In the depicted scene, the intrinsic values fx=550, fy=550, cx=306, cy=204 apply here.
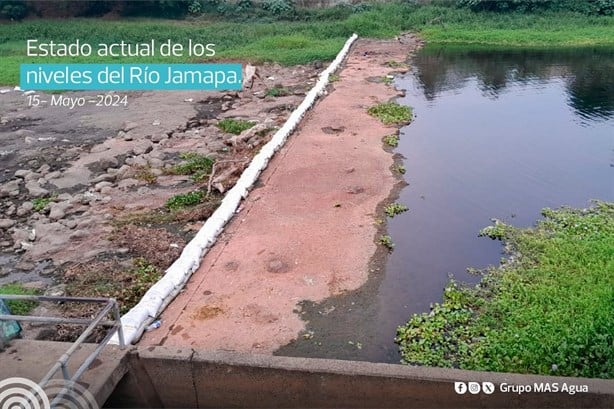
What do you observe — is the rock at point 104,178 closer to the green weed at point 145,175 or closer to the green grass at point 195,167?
the green weed at point 145,175

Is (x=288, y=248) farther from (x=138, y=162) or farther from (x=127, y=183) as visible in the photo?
(x=138, y=162)

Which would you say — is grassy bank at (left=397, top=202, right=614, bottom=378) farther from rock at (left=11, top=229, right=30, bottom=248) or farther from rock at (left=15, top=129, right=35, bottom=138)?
rock at (left=15, top=129, right=35, bottom=138)

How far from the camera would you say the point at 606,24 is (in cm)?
2461

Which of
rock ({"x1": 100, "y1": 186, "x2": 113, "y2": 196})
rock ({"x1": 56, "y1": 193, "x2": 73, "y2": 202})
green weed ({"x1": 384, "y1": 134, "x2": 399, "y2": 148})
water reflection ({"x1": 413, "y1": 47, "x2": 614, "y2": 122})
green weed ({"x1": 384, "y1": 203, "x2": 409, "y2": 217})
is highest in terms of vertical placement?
water reflection ({"x1": 413, "y1": 47, "x2": 614, "y2": 122})

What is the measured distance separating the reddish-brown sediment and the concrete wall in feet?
2.03

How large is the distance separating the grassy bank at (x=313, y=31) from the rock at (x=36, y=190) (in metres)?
11.9

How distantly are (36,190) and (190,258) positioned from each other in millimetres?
5060

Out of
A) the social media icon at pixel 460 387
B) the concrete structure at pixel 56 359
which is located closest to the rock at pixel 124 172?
the concrete structure at pixel 56 359

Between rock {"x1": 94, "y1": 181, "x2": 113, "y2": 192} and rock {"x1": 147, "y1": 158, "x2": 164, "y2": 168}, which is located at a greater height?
rock {"x1": 147, "y1": 158, "x2": 164, "y2": 168}

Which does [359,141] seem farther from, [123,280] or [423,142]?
[123,280]

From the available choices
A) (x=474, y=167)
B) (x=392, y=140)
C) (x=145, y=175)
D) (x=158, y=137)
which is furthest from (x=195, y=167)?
(x=474, y=167)

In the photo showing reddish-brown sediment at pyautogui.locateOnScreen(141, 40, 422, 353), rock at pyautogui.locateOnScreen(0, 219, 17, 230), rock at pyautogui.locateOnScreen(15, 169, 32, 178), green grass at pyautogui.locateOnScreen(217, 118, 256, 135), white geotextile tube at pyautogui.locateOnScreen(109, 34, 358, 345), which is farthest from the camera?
green grass at pyautogui.locateOnScreen(217, 118, 256, 135)

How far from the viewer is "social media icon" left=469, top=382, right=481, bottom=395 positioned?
4.22m

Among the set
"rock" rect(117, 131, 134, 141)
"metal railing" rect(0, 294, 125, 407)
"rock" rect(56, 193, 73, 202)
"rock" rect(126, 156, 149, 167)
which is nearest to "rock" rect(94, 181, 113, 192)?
"rock" rect(56, 193, 73, 202)
